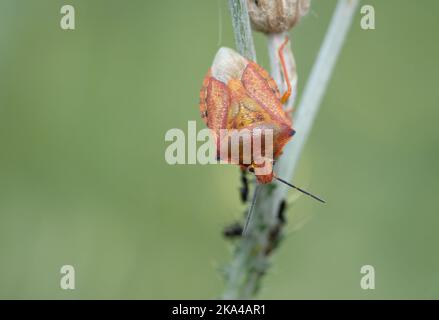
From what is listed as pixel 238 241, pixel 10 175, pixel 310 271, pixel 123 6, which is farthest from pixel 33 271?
pixel 123 6

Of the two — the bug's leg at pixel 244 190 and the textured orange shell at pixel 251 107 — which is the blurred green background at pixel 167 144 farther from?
the textured orange shell at pixel 251 107

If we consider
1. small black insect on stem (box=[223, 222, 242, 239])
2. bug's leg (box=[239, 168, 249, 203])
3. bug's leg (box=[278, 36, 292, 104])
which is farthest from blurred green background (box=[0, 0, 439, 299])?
bug's leg (box=[278, 36, 292, 104])

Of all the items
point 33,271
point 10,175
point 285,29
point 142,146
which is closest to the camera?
point 285,29

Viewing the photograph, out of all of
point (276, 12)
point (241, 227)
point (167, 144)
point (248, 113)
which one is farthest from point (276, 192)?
point (167, 144)

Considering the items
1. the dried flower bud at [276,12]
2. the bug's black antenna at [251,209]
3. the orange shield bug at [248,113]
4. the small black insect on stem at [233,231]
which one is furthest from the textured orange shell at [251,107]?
the small black insect on stem at [233,231]

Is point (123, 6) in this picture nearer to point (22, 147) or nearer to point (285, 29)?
point (22, 147)
